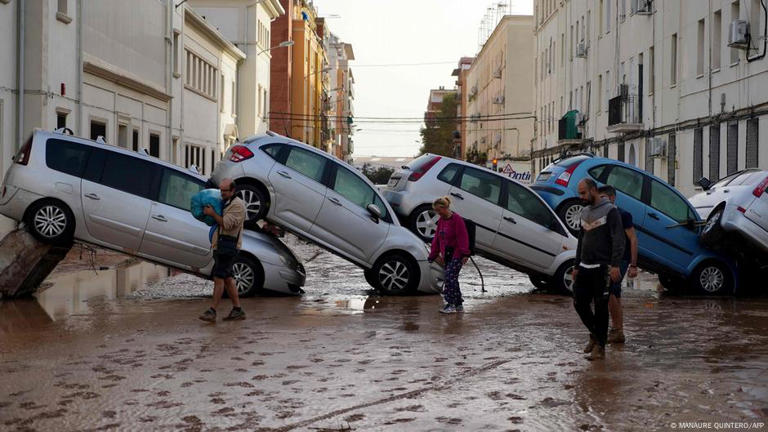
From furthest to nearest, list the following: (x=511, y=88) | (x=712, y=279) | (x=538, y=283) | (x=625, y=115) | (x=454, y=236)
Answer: (x=511, y=88), (x=625, y=115), (x=538, y=283), (x=712, y=279), (x=454, y=236)

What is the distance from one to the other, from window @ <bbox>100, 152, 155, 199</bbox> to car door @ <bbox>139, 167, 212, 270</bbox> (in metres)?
0.20

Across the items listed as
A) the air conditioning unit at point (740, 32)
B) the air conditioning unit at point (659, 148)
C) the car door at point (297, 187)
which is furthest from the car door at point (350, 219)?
the air conditioning unit at point (659, 148)

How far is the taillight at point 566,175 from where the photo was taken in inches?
741

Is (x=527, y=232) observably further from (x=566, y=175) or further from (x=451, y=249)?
(x=451, y=249)

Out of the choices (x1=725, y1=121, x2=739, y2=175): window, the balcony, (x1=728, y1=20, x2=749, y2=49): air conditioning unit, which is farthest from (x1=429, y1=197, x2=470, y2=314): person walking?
the balcony

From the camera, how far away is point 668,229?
18.5m

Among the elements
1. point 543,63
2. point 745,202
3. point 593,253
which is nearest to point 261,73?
point 543,63

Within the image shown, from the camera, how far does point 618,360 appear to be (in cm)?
1054

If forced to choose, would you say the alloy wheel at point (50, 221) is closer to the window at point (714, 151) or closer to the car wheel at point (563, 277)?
the car wheel at point (563, 277)

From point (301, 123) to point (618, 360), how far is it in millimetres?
80390

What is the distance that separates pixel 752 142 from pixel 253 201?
16.2 m

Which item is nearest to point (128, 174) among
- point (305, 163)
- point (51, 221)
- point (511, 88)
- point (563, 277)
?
point (51, 221)

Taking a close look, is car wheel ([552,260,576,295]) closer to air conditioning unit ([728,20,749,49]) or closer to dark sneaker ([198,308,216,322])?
dark sneaker ([198,308,216,322])

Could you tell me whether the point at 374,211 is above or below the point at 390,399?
above
